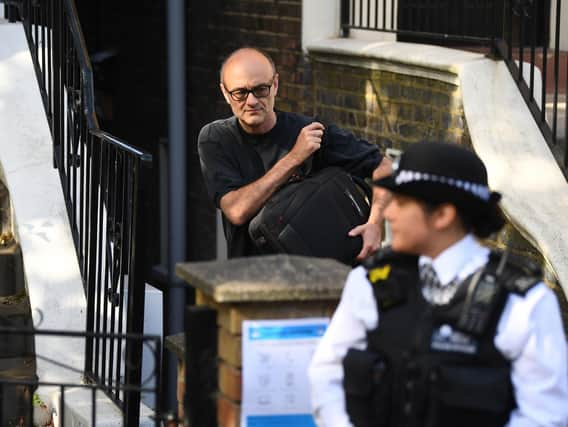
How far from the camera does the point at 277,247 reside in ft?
15.5

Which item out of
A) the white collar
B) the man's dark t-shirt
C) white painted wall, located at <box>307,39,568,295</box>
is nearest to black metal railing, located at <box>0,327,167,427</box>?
the man's dark t-shirt

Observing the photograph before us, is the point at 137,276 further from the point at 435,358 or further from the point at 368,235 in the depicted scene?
the point at 435,358

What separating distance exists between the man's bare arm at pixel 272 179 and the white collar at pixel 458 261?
1.59 m

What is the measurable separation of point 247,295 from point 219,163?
4.44 ft

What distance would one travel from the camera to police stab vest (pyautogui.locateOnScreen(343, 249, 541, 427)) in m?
3.07

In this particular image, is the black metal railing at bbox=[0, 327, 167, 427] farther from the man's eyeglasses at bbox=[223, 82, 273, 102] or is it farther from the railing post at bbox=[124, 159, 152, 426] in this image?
the man's eyeglasses at bbox=[223, 82, 273, 102]

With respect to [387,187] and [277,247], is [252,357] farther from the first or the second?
[277,247]

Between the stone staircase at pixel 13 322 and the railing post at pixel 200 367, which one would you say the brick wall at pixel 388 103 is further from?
the railing post at pixel 200 367

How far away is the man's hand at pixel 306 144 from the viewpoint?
473 cm

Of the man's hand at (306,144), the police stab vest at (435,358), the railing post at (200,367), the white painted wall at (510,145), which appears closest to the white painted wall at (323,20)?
the white painted wall at (510,145)

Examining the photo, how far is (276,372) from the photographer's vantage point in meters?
3.64

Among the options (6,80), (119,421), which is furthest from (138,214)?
(6,80)

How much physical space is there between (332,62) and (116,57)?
4386 mm

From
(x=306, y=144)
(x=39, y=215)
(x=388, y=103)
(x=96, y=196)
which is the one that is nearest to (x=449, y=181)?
(x=306, y=144)
